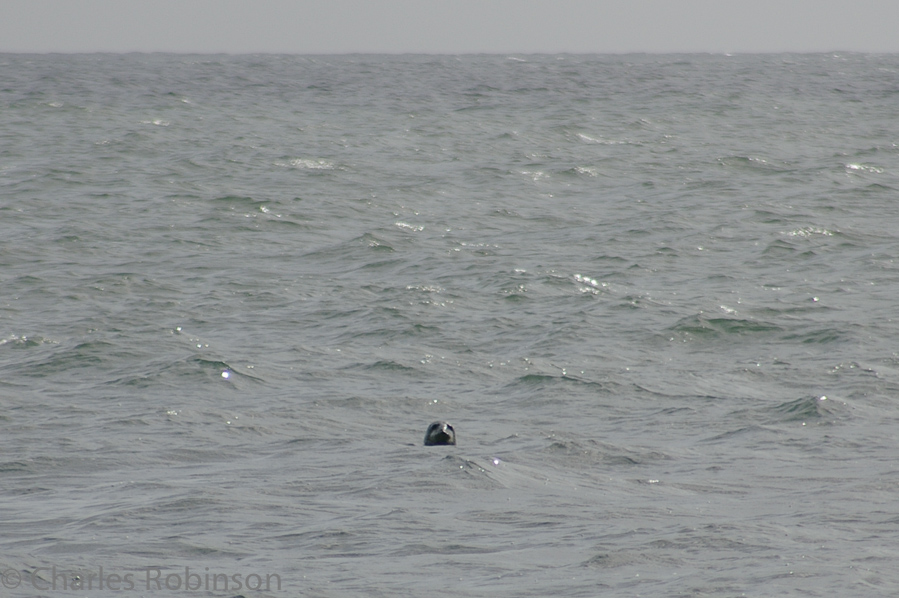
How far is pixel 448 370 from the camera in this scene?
50.2 feet

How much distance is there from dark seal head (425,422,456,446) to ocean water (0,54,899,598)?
0.84ft

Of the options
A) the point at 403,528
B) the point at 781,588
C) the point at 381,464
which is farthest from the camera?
the point at 381,464

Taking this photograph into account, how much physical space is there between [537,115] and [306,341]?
1296 inches

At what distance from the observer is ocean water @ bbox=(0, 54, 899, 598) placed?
864 cm

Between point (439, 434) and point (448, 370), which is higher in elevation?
point (439, 434)

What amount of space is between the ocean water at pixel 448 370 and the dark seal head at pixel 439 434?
0.26 m

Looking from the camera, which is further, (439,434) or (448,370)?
(448,370)

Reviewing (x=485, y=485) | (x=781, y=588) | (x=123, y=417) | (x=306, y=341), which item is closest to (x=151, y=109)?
(x=306, y=341)

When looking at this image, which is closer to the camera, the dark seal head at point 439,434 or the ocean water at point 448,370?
the ocean water at point 448,370

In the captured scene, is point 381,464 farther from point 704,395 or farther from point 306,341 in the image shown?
point 306,341

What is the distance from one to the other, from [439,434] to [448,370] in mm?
3511

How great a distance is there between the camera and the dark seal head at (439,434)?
11.8 m

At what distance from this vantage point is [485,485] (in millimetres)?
10484

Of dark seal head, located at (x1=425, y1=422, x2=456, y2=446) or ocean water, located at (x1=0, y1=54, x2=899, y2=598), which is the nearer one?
ocean water, located at (x1=0, y1=54, x2=899, y2=598)
